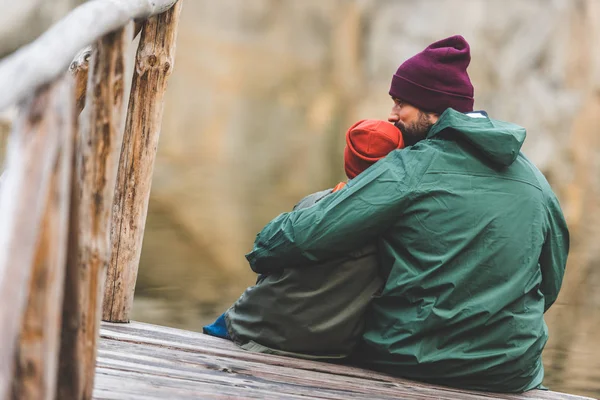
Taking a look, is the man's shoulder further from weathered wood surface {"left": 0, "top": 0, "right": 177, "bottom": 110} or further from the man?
weathered wood surface {"left": 0, "top": 0, "right": 177, "bottom": 110}

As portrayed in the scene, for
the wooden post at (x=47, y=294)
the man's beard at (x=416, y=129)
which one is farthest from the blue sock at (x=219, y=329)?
the wooden post at (x=47, y=294)

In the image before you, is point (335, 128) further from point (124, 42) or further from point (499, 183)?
point (124, 42)

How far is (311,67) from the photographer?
33.6ft

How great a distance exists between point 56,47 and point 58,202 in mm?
215

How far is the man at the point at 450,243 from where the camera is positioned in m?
2.17

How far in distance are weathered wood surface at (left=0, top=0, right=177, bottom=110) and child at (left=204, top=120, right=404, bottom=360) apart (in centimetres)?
82

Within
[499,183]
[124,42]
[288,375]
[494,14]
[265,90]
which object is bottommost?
[288,375]

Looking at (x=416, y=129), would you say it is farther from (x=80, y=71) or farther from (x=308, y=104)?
(x=308, y=104)

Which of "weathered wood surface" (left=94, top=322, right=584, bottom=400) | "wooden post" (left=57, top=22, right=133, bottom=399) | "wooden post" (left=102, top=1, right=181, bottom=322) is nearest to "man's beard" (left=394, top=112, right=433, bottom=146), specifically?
"weathered wood surface" (left=94, top=322, right=584, bottom=400)

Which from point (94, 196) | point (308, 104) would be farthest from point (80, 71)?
point (308, 104)

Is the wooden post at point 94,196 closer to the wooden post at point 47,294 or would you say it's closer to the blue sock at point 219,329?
the wooden post at point 47,294

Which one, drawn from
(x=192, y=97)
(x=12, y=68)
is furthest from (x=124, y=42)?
(x=192, y=97)

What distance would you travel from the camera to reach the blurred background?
9.38m

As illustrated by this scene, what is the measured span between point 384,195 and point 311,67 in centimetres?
821
